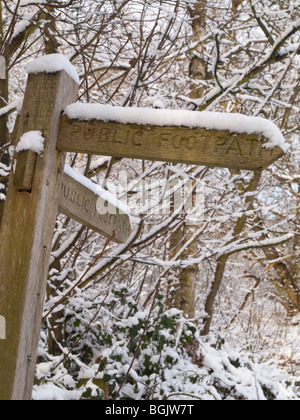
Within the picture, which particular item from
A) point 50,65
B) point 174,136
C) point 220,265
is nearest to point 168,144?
point 174,136

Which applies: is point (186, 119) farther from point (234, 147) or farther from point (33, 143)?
point (33, 143)

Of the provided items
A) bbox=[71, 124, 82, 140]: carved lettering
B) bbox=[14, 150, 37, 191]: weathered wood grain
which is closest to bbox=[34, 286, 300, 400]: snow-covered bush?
bbox=[14, 150, 37, 191]: weathered wood grain

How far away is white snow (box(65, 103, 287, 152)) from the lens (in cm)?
195

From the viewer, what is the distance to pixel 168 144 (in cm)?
202

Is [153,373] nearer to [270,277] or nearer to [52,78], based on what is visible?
[52,78]

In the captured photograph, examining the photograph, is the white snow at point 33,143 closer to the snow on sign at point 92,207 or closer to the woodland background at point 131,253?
the snow on sign at point 92,207

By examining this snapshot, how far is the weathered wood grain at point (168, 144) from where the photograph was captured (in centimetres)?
195

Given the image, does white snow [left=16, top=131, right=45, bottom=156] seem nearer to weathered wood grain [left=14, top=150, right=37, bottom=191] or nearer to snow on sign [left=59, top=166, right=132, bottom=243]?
weathered wood grain [left=14, top=150, right=37, bottom=191]

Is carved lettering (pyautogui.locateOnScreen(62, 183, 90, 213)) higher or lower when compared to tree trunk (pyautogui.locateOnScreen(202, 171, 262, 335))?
lower

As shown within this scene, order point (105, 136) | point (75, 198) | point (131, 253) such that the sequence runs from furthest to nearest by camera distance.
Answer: point (131, 253) < point (75, 198) < point (105, 136)

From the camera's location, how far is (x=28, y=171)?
203cm

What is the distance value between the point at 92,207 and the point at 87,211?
0.05 meters
